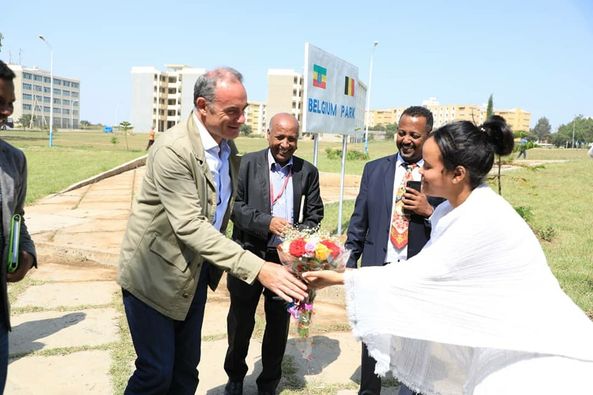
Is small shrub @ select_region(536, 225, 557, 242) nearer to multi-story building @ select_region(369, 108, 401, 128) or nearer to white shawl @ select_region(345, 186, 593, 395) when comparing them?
white shawl @ select_region(345, 186, 593, 395)

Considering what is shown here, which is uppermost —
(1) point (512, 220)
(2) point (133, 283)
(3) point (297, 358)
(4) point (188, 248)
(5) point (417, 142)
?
(5) point (417, 142)

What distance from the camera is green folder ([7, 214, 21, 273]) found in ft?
7.63

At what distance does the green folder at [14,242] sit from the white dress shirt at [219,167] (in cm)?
91

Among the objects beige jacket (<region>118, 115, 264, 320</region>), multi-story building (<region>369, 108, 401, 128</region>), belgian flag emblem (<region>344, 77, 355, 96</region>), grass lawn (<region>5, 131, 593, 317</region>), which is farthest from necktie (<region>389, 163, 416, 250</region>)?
multi-story building (<region>369, 108, 401, 128</region>)

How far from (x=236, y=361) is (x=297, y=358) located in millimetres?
789

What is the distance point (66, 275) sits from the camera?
6.23 meters

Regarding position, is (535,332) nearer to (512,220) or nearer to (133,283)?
(512,220)

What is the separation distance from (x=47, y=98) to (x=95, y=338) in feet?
494

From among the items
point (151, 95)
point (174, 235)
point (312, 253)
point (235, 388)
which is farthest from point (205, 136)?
point (151, 95)

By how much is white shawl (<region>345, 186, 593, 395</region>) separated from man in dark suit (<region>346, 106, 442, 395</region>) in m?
1.00

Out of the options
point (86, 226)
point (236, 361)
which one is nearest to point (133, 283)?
point (236, 361)

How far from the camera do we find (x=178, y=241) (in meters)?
2.61

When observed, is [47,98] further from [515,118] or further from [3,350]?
[3,350]

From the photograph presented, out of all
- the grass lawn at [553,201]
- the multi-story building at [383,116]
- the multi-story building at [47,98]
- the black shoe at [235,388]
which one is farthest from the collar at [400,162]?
the multi-story building at [383,116]
